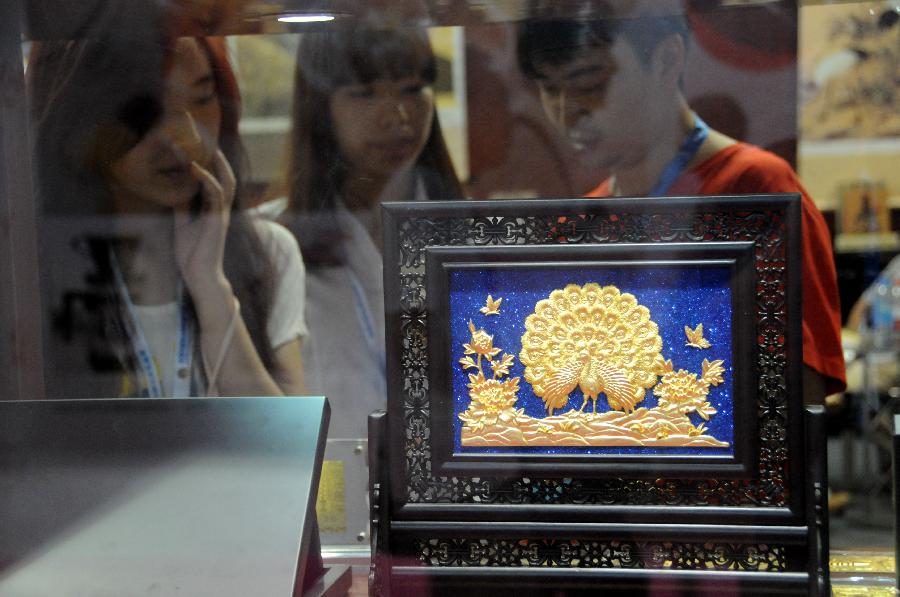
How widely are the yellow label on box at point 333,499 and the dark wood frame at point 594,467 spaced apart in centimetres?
23

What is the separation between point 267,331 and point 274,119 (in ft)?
1.09

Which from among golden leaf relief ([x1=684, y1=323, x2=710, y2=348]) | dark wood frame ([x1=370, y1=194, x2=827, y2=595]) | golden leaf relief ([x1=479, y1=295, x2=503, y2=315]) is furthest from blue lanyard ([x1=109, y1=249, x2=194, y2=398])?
golden leaf relief ([x1=684, y1=323, x2=710, y2=348])

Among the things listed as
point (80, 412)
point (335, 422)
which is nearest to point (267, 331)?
point (335, 422)

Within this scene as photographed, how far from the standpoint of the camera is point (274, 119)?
1.41 metres

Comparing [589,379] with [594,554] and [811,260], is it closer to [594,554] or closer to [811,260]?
[594,554]

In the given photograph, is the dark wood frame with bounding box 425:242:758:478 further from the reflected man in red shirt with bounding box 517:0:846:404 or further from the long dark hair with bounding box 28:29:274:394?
the long dark hair with bounding box 28:29:274:394

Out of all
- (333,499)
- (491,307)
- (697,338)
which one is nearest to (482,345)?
(491,307)

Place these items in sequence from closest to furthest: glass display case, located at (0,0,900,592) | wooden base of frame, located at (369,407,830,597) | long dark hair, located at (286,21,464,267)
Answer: wooden base of frame, located at (369,407,830,597), glass display case, located at (0,0,900,592), long dark hair, located at (286,21,464,267)

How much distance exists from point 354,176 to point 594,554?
2.16 ft

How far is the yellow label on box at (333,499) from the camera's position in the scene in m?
1.44

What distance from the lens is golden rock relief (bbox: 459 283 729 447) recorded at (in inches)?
46.6

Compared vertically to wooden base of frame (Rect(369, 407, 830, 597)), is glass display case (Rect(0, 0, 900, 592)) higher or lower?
higher

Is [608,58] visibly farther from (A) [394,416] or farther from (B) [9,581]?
(B) [9,581]

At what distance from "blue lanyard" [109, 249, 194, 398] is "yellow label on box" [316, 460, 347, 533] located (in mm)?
264
